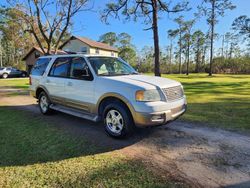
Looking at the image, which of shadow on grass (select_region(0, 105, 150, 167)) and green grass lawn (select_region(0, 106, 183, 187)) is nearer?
green grass lawn (select_region(0, 106, 183, 187))

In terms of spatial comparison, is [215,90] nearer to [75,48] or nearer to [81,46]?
[81,46]

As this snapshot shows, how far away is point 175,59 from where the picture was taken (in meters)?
59.1

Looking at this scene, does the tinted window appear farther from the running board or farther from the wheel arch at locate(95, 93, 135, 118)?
the wheel arch at locate(95, 93, 135, 118)

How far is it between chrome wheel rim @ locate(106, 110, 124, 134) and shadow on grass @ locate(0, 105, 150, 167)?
0.25 meters

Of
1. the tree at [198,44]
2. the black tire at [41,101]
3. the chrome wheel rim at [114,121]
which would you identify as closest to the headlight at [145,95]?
the chrome wheel rim at [114,121]

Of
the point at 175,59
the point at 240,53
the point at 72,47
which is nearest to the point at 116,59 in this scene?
the point at 72,47

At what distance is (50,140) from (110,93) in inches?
68.4

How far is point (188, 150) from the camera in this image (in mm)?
4250

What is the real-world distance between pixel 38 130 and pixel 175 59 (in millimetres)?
57081

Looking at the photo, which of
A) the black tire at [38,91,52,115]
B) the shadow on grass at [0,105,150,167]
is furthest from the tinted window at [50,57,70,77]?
the shadow on grass at [0,105,150,167]

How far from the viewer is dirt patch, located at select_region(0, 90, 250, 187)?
3293mm

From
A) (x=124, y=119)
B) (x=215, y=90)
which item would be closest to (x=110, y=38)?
(x=215, y=90)

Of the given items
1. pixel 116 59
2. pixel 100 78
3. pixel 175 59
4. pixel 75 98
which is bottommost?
pixel 75 98

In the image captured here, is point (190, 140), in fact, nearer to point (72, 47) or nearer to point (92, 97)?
point (92, 97)
